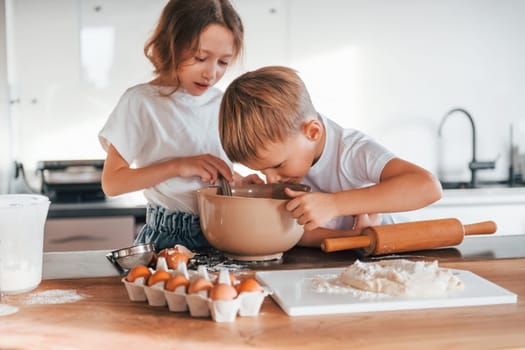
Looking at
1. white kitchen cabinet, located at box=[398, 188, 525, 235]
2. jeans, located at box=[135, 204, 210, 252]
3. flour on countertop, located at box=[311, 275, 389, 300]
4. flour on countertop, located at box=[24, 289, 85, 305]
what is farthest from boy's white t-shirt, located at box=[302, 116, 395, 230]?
white kitchen cabinet, located at box=[398, 188, 525, 235]

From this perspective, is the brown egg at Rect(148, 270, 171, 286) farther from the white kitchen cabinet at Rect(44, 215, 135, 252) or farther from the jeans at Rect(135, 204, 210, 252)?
the white kitchen cabinet at Rect(44, 215, 135, 252)

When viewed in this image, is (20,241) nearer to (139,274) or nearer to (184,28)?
(139,274)

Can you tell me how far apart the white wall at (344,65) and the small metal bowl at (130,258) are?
1.96 m

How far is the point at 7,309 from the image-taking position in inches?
33.9

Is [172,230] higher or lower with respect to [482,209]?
higher

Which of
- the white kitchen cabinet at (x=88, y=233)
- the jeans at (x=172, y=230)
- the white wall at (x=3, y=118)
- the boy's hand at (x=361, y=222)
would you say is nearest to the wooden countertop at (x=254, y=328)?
the boy's hand at (x=361, y=222)

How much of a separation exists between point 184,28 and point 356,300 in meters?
0.85

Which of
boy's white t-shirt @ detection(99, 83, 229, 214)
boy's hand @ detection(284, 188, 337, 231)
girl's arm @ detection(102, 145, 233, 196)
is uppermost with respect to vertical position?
boy's white t-shirt @ detection(99, 83, 229, 214)

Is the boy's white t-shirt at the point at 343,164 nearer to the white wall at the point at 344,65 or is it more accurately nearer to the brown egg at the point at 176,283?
the brown egg at the point at 176,283

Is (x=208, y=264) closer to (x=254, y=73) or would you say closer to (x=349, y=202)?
(x=349, y=202)

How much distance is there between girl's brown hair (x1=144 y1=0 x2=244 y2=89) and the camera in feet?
4.88

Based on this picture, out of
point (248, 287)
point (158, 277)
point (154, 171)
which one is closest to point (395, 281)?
point (248, 287)

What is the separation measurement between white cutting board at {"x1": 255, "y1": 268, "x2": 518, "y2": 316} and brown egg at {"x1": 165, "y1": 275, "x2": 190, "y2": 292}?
5.1 inches

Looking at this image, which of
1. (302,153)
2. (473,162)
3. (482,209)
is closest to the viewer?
(302,153)
